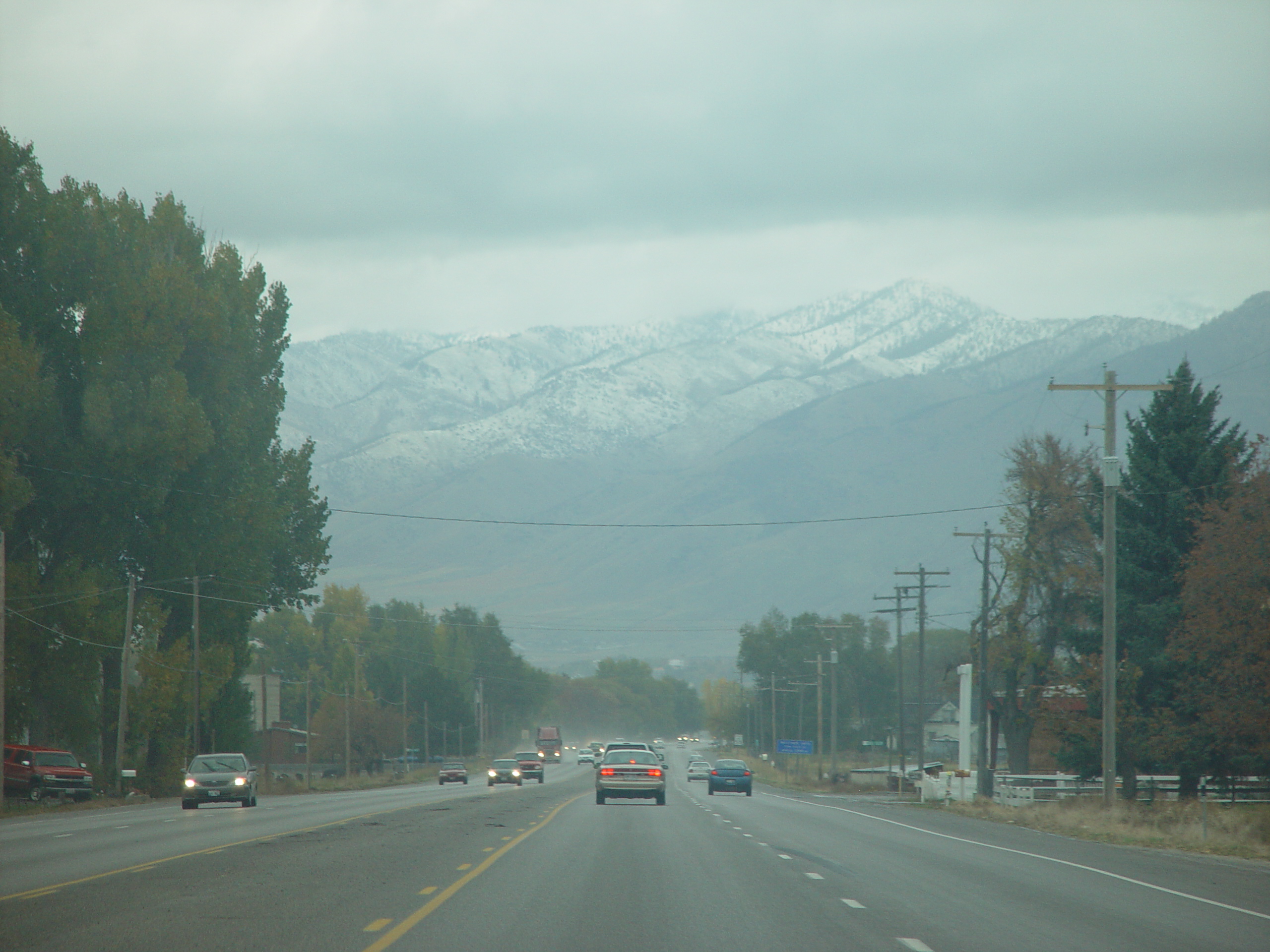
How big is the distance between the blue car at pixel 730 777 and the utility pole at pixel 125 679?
22.2 m

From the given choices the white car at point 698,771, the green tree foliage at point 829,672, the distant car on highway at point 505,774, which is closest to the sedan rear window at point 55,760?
the distant car on highway at point 505,774

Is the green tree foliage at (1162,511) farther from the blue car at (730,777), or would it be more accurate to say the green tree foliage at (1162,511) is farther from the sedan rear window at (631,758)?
the sedan rear window at (631,758)

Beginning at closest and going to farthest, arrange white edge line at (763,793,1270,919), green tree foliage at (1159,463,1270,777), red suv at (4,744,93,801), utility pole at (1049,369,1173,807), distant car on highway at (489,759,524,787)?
1. white edge line at (763,793,1270,919)
2. utility pole at (1049,369,1173,807)
3. green tree foliage at (1159,463,1270,777)
4. red suv at (4,744,93,801)
5. distant car on highway at (489,759,524,787)

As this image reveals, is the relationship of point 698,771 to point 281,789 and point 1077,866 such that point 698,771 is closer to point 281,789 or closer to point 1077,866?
point 281,789

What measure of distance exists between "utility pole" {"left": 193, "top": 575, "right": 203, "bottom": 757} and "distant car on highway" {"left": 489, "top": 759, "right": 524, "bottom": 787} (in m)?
22.7

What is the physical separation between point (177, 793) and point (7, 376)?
1838 cm

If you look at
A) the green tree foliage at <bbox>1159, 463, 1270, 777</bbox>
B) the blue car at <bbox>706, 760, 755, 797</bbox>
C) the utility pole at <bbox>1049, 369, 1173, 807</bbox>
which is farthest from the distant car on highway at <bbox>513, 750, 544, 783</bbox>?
the utility pole at <bbox>1049, 369, 1173, 807</bbox>

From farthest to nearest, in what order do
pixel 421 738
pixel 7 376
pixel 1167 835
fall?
pixel 421 738, pixel 7 376, pixel 1167 835

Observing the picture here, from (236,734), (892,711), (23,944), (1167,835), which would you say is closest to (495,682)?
(892,711)

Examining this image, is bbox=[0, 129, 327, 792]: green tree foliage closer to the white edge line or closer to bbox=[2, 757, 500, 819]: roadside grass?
bbox=[2, 757, 500, 819]: roadside grass

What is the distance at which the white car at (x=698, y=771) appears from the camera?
87.6 m

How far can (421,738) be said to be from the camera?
148000 millimetres

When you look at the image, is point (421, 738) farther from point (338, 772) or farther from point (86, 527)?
point (86, 527)

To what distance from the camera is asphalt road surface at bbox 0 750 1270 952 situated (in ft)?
39.6
